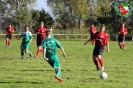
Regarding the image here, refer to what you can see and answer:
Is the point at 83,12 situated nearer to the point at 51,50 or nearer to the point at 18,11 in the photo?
the point at 18,11

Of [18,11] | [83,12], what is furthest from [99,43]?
[83,12]

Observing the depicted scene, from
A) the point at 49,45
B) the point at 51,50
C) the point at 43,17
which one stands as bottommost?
the point at 51,50

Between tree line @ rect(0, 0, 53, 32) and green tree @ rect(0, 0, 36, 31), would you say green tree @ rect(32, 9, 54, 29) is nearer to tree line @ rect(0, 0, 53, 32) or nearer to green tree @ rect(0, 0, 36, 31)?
tree line @ rect(0, 0, 53, 32)

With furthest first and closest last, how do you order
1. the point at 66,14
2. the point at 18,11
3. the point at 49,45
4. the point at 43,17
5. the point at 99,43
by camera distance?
1. the point at 43,17
2. the point at 66,14
3. the point at 18,11
4. the point at 99,43
5. the point at 49,45

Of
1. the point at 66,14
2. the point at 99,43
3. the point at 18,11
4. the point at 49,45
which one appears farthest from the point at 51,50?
the point at 66,14

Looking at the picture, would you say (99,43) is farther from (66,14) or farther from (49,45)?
(66,14)

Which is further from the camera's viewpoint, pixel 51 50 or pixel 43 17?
pixel 43 17

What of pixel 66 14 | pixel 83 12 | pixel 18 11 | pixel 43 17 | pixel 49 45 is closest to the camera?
pixel 49 45

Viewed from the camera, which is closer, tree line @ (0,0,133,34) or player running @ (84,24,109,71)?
player running @ (84,24,109,71)

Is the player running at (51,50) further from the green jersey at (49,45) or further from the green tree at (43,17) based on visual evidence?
the green tree at (43,17)

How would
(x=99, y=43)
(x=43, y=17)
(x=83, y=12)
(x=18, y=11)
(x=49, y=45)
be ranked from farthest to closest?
(x=43, y=17), (x=83, y=12), (x=18, y=11), (x=99, y=43), (x=49, y=45)

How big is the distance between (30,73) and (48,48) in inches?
108

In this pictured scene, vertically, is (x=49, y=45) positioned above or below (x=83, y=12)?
below

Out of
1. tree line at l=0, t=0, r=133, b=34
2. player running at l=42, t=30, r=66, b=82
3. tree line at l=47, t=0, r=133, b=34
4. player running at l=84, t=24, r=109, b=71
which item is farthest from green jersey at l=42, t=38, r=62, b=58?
tree line at l=47, t=0, r=133, b=34
